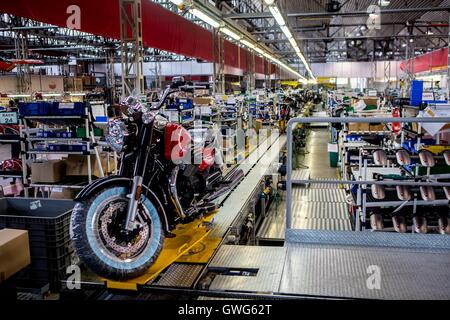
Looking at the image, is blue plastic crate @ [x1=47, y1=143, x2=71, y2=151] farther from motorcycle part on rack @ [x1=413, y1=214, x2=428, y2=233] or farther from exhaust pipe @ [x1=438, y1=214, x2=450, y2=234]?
exhaust pipe @ [x1=438, y1=214, x2=450, y2=234]

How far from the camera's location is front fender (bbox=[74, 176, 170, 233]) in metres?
2.88

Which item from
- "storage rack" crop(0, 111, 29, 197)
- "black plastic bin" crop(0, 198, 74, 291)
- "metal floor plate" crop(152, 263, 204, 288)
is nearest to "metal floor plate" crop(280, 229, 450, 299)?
"metal floor plate" crop(152, 263, 204, 288)

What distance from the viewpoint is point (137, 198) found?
298 cm

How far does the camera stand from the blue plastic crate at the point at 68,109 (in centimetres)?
589

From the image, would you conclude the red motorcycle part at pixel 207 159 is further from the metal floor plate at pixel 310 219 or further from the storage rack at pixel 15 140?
the storage rack at pixel 15 140

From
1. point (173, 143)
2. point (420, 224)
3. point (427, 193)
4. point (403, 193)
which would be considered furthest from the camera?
point (420, 224)

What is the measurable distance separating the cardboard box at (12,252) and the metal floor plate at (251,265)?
128 cm

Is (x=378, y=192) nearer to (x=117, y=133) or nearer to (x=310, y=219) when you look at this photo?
(x=310, y=219)

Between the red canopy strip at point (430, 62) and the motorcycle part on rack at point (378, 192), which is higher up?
the red canopy strip at point (430, 62)

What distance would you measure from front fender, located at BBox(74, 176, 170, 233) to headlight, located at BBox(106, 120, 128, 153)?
1.01ft

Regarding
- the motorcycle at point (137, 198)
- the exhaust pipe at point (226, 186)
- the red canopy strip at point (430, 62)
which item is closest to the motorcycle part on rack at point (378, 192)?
the exhaust pipe at point (226, 186)

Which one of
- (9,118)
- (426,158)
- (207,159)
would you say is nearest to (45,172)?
(9,118)

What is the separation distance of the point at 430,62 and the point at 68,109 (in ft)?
70.7

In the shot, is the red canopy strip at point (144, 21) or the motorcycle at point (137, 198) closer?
the motorcycle at point (137, 198)
